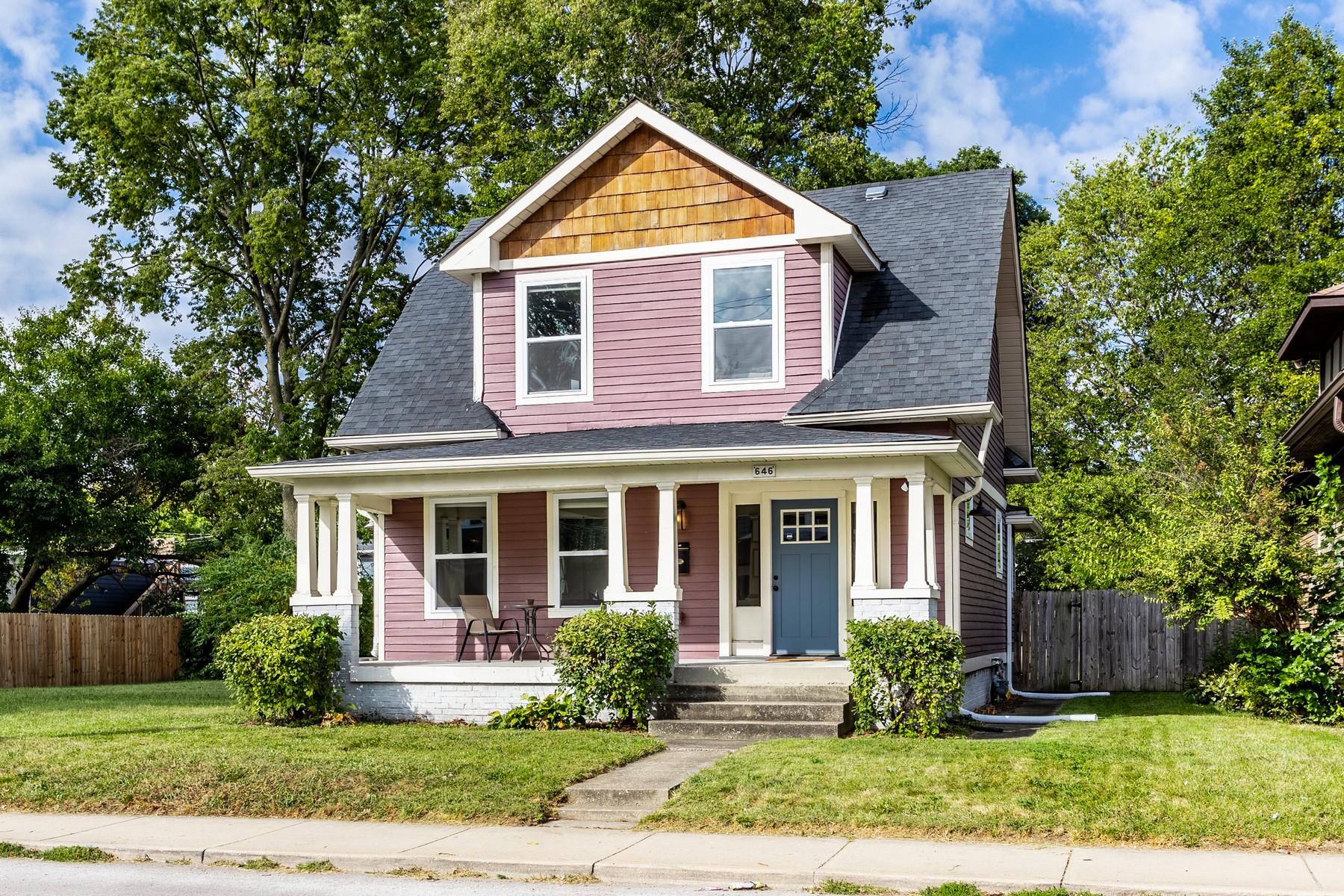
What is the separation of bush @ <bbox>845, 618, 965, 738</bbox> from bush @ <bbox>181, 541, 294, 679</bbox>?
13652mm

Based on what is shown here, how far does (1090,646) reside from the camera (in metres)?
21.0

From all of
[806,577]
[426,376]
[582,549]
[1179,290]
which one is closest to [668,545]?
[806,577]

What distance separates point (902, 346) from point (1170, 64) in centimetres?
1809

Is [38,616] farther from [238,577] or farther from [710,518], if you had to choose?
[710,518]

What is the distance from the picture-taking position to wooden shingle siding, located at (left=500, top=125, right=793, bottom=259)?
16266mm

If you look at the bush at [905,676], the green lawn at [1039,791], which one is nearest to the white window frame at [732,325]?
the bush at [905,676]

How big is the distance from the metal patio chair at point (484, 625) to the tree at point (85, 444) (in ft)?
46.2

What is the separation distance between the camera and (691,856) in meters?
7.88

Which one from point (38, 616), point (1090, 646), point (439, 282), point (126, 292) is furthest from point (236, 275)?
point (1090, 646)

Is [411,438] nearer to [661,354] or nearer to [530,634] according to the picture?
[530,634]

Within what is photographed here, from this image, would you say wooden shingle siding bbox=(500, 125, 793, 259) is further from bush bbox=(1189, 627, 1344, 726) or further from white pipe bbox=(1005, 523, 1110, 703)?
white pipe bbox=(1005, 523, 1110, 703)

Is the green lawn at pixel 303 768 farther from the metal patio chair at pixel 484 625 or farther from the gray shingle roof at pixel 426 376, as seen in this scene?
the gray shingle roof at pixel 426 376

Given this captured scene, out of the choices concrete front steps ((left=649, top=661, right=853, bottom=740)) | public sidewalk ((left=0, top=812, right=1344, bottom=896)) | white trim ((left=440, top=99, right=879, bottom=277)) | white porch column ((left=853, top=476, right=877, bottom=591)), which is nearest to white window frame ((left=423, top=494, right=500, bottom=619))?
white trim ((left=440, top=99, right=879, bottom=277))

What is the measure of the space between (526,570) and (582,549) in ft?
2.62
